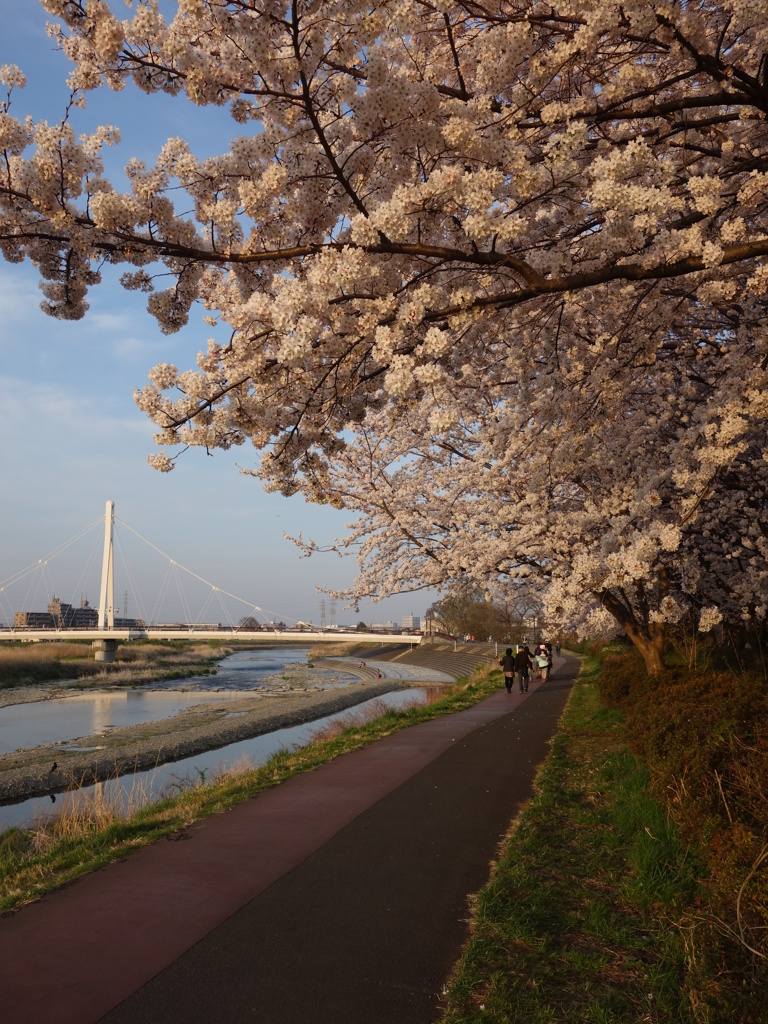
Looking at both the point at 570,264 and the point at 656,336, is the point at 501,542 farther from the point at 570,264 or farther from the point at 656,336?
the point at 570,264

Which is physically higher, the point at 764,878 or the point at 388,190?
the point at 388,190

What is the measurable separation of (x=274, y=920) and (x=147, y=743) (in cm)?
1576

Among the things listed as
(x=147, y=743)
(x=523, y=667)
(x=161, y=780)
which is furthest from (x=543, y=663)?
(x=161, y=780)

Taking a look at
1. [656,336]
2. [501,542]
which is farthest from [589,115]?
[501,542]

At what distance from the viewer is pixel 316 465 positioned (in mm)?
5965

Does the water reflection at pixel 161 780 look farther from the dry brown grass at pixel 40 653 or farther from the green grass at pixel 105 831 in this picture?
the dry brown grass at pixel 40 653

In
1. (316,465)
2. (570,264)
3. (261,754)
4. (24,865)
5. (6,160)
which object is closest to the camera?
(6,160)

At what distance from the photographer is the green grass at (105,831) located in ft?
19.5

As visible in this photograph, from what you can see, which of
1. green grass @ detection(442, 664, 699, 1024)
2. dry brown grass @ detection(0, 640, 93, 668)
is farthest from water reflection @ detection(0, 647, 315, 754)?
green grass @ detection(442, 664, 699, 1024)

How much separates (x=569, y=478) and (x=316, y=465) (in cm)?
656

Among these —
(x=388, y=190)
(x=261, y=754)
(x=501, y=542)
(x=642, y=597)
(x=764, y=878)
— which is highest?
(x=388, y=190)

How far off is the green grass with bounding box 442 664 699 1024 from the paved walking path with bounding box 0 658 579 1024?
24 centimetres

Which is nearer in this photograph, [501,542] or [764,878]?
[764,878]

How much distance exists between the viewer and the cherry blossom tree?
4.18 m
